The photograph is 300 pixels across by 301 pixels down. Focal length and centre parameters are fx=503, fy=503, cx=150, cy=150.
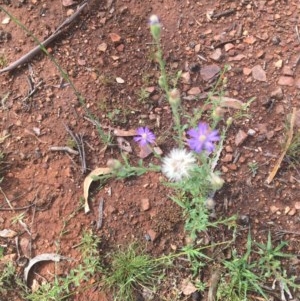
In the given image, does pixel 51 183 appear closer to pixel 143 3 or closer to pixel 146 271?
pixel 146 271

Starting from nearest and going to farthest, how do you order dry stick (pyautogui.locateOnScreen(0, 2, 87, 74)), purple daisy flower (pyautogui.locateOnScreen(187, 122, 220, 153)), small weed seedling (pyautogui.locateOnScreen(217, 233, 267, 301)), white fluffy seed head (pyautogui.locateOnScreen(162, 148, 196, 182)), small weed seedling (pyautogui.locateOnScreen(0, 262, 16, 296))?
1. purple daisy flower (pyautogui.locateOnScreen(187, 122, 220, 153))
2. white fluffy seed head (pyautogui.locateOnScreen(162, 148, 196, 182))
3. small weed seedling (pyautogui.locateOnScreen(217, 233, 267, 301))
4. small weed seedling (pyautogui.locateOnScreen(0, 262, 16, 296))
5. dry stick (pyautogui.locateOnScreen(0, 2, 87, 74))

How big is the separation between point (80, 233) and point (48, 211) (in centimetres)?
25

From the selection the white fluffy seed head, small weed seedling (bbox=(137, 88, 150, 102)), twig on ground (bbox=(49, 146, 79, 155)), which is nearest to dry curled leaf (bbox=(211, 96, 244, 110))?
small weed seedling (bbox=(137, 88, 150, 102))

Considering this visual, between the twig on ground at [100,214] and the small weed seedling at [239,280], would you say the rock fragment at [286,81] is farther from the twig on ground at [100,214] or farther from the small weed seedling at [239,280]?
the twig on ground at [100,214]

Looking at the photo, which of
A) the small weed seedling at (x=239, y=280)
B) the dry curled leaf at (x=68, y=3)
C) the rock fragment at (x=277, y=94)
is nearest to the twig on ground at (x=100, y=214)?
the small weed seedling at (x=239, y=280)

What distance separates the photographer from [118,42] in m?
3.34

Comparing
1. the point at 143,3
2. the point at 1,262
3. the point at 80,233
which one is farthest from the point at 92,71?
the point at 1,262

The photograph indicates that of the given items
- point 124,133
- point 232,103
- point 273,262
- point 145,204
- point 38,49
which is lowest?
point 273,262

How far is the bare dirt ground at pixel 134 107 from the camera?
9.80 ft

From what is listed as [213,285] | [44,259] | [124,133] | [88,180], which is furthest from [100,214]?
[213,285]

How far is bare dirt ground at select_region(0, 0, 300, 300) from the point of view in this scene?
9.80 feet

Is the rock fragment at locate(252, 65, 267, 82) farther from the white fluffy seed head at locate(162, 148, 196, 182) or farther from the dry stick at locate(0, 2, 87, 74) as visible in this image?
the dry stick at locate(0, 2, 87, 74)

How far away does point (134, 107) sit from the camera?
10.5 ft

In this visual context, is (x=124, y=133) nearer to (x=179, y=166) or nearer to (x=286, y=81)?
(x=179, y=166)
